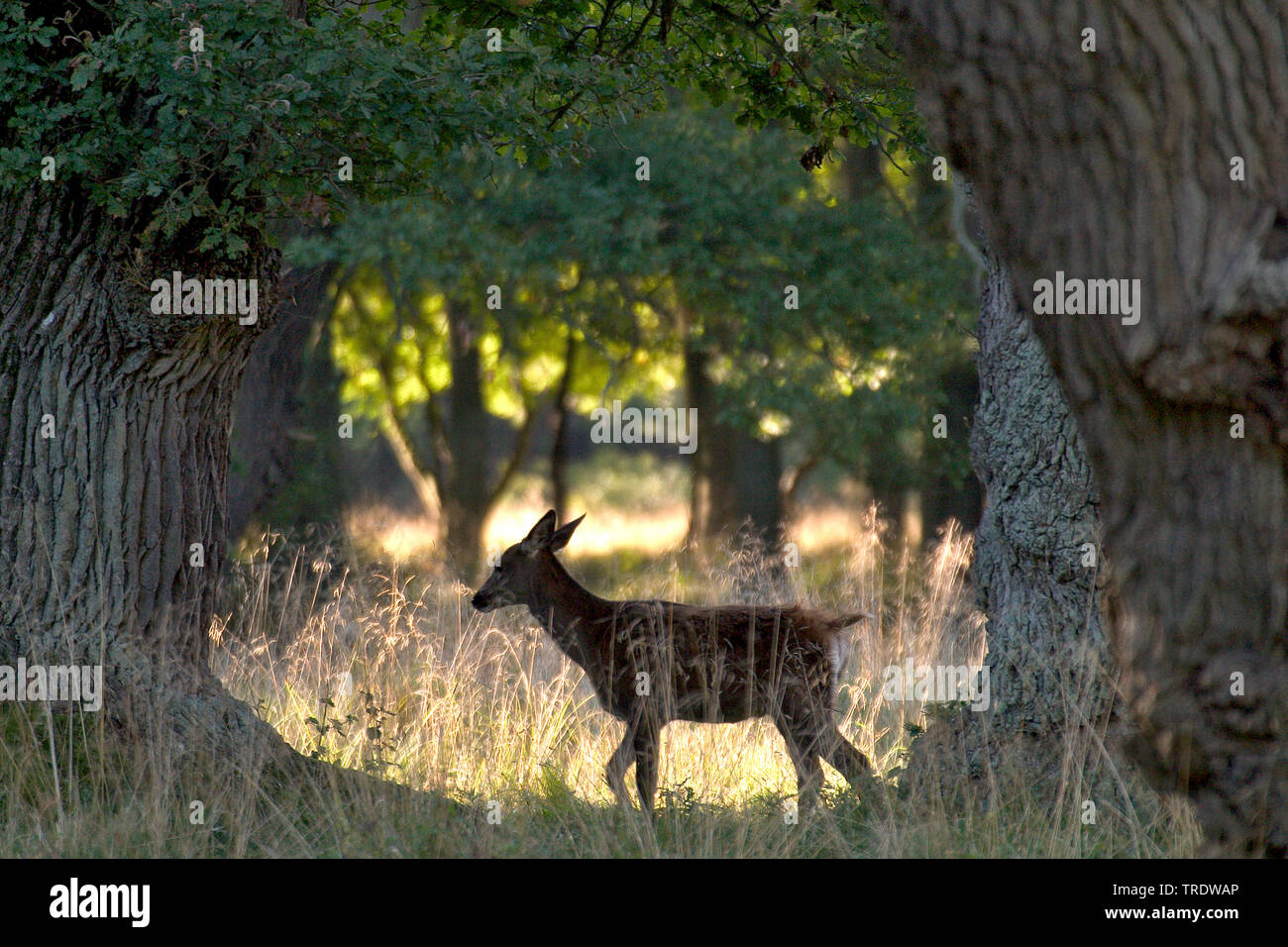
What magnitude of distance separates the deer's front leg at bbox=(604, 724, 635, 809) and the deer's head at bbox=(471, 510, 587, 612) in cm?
115

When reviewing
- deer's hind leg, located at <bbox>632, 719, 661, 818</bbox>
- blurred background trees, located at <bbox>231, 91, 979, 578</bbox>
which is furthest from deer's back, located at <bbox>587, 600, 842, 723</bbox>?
blurred background trees, located at <bbox>231, 91, 979, 578</bbox>

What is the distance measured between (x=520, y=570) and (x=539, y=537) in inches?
8.6

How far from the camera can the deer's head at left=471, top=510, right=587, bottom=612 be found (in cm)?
743

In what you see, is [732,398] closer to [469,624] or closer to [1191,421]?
[469,624]

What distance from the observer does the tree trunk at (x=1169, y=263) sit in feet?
10.8

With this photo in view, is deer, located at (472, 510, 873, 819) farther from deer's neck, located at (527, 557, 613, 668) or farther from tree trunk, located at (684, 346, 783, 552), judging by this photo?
tree trunk, located at (684, 346, 783, 552)

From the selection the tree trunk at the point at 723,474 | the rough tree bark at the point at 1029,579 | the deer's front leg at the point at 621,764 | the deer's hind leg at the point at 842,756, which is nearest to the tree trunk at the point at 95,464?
the deer's front leg at the point at 621,764

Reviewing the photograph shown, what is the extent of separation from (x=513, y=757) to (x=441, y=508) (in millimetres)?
15137

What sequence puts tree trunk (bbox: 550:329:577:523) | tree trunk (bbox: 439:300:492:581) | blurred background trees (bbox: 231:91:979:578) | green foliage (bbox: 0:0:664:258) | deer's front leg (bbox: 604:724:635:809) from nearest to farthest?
1. green foliage (bbox: 0:0:664:258)
2. deer's front leg (bbox: 604:724:635:809)
3. blurred background trees (bbox: 231:91:979:578)
4. tree trunk (bbox: 439:300:492:581)
5. tree trunk (bbox: 550:329:577:523)

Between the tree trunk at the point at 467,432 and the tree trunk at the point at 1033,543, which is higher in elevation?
the tree trunk at the point at 467,432

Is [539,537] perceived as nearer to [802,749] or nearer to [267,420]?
[802,749]

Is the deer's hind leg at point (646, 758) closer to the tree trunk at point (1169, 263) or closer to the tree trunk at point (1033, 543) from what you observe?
the tree trunk at point (1033, 543)

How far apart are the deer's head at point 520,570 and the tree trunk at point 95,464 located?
57.0 inches
